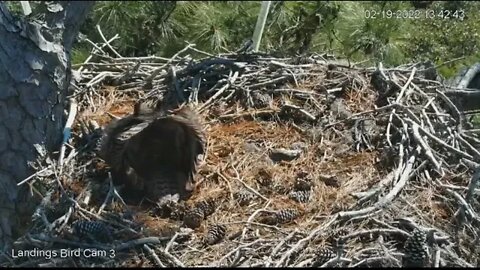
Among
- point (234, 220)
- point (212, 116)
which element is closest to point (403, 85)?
point (212, 116)

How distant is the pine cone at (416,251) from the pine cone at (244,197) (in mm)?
778

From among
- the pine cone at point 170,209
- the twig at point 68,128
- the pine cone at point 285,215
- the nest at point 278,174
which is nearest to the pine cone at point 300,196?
the nest at point 278,174

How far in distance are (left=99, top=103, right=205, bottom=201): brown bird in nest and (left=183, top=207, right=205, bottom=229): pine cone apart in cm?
20

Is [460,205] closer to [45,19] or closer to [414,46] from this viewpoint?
[45,19]

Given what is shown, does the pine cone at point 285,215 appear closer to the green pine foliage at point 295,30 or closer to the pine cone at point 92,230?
the pine cone at point 92,230

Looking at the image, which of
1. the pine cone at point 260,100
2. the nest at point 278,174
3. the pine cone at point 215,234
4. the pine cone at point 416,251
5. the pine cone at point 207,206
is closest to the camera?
the pine cone at point 416,251

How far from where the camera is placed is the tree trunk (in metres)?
4.01

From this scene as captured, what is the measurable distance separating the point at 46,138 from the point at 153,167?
494 millimetres

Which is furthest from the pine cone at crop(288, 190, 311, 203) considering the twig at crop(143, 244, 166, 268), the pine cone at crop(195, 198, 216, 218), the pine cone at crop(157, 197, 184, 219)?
the twig at crop(143, 244, 166, 268)

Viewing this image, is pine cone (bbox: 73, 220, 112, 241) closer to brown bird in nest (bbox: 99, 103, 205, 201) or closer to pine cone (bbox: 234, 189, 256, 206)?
brown bird in nest (bbox: 99, 103, 205, 201)

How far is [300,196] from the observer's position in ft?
13.7

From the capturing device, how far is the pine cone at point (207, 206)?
→ 13.4ft

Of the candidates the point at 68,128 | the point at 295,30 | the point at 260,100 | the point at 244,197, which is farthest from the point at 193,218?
the point at 295,30

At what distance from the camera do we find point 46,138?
4.23 meters
